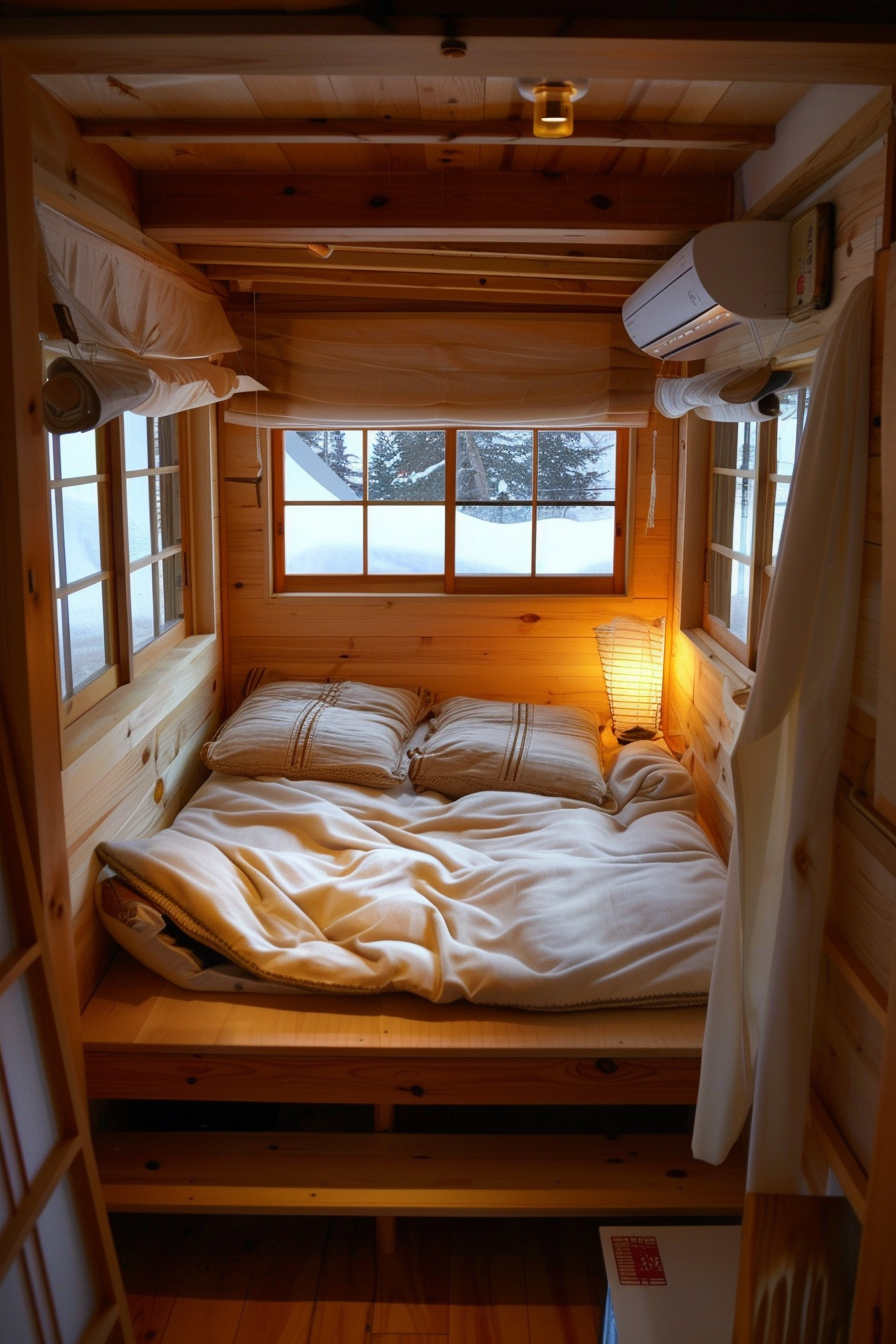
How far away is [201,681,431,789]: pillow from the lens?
3449mm

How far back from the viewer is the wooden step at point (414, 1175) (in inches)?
86.1

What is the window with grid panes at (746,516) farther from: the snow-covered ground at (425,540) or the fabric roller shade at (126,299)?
the fabric roller shade at (126,299)

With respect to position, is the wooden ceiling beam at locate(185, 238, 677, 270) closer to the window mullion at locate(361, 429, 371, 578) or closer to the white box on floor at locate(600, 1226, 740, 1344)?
the window mullion at locate(361, 429, 371, 578)

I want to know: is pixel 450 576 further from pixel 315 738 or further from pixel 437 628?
pixel 315 738

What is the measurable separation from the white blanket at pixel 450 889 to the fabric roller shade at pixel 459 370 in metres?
1.38

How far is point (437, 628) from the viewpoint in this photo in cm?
416

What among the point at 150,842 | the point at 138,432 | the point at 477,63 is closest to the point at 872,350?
the point at 477,63

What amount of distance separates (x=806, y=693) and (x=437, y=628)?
2.50 metres

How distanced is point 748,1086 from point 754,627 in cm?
140

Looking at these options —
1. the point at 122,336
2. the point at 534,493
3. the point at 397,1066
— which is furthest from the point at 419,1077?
the point at 534,493

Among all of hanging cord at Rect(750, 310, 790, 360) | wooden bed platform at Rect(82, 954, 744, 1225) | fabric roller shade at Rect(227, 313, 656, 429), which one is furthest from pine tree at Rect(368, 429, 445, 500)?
wooden bed platform at Rect(82, 954, 744, 1225)

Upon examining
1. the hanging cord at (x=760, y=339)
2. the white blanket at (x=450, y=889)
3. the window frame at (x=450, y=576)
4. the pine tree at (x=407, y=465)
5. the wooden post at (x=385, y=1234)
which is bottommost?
the wooden post at (x=385, y=1234)

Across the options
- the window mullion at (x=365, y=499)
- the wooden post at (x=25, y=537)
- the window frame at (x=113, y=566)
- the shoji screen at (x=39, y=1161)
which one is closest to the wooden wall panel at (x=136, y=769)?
the window frame at (x=113, y=566)

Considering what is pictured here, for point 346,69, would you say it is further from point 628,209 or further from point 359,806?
point 359,806
